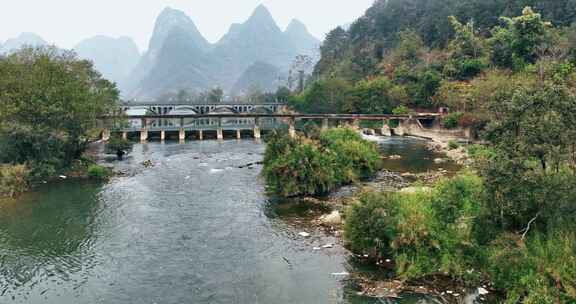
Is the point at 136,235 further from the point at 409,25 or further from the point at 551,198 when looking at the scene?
the point at 409,25

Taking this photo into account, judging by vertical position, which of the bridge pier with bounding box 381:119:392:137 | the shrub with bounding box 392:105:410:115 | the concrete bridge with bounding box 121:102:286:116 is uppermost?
the concrete bridge with bounding box 121:102:286:116

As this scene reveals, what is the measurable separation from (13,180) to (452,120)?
5692 centimetres

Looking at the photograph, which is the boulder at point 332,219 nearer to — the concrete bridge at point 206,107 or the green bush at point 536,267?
the green bush at point 536,267

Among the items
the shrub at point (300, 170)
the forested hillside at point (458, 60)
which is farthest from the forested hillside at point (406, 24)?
the shrub at point (300, 170)

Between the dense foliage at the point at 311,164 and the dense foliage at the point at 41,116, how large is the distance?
20.0m

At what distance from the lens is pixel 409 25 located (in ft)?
432

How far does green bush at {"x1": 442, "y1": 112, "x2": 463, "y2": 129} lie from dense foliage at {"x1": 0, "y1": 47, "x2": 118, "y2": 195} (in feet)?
162

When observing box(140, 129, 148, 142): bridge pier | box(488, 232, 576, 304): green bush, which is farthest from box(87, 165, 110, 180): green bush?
box(488, 232, 576, 304): green bush

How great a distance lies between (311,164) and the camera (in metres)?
33.5

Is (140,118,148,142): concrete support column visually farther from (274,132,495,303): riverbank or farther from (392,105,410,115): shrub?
(274,132,495,303): riverbank

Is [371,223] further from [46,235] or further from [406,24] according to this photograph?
[406,24]

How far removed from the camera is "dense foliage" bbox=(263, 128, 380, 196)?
109ft

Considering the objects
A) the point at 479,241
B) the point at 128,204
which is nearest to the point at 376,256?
the point at 479,241

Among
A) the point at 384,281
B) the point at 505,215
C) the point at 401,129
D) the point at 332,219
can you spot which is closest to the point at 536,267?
the point at 505,215
